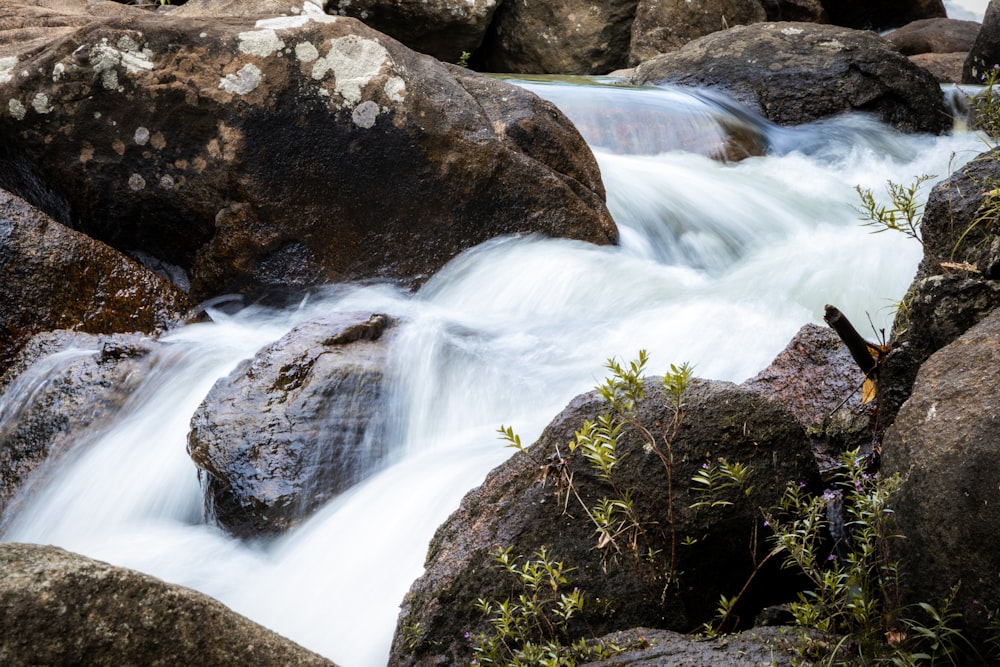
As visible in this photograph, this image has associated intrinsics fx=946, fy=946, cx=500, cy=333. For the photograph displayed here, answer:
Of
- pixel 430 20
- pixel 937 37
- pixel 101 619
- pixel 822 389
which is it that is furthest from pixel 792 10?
pixel 101 619

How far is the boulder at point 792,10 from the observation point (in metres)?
12.9

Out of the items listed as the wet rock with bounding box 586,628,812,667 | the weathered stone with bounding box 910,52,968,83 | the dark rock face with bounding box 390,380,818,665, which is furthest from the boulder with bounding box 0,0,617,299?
the weathered stone with bounding box 910,52,968,83

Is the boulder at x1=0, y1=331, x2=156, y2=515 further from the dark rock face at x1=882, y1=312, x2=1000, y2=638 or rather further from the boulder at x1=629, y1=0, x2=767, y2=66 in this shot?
the boulder at x1=629, y1=0, x2=767, y2=66

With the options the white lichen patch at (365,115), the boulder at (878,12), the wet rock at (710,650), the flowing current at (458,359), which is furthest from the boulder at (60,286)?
the boulder at (878,12)

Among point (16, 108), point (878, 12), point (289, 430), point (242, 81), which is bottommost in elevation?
point (289, 430)

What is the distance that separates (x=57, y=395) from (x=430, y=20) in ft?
28.0

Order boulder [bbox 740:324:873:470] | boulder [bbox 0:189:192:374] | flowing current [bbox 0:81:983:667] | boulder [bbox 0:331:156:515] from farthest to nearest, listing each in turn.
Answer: boulder [bbox 0:189:192:374]
boulder [bbox 0:331:156:515]
flowing current [bbox 0:81:983:667]
boulder [bbox 740:324:873:470]

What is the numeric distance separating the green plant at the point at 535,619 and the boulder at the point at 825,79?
720cm

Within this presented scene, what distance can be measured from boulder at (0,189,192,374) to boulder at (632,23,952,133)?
606 centimetres

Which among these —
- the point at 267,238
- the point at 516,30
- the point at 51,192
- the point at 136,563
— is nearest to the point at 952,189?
the point at 136,563

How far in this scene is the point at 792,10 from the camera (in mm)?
13094

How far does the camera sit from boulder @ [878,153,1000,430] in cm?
267

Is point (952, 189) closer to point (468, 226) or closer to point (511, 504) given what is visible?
point (511, 504)

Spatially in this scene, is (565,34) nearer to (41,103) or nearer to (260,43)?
(260,43)
